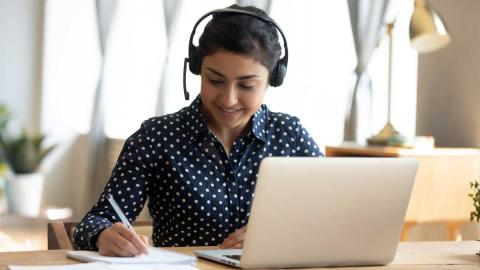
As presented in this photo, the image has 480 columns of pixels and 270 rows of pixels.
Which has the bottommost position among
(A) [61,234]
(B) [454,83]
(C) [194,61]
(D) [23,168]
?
(D) [23,168]

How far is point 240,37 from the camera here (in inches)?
76.9

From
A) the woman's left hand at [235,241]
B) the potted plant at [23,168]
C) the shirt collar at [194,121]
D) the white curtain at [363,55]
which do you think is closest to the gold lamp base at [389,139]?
the white curtain at [363,55]

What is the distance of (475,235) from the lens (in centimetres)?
398

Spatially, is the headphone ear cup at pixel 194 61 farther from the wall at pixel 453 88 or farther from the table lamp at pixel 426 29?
the wall at pixel 453 88

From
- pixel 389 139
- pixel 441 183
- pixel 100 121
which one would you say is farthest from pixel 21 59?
pixel 441 183

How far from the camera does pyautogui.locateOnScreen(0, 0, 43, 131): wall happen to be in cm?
582

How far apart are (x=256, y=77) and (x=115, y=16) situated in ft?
10.9

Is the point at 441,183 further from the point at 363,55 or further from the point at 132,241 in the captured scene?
the point at 132,241

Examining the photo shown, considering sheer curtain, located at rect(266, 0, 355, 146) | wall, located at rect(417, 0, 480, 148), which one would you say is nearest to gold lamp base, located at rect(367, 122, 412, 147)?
wall, located at rect(417, 0, 480, 148)

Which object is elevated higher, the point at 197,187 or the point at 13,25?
the point at 13,25

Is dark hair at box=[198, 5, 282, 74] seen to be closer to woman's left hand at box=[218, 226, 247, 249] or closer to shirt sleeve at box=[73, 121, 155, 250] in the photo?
shirt sleeve at box=[73, 121, 155, 250]

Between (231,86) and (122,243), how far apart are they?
0.49 metres

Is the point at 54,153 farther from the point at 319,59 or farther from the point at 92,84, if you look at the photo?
the point at 319,59

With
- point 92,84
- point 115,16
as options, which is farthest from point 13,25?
point 115,16
